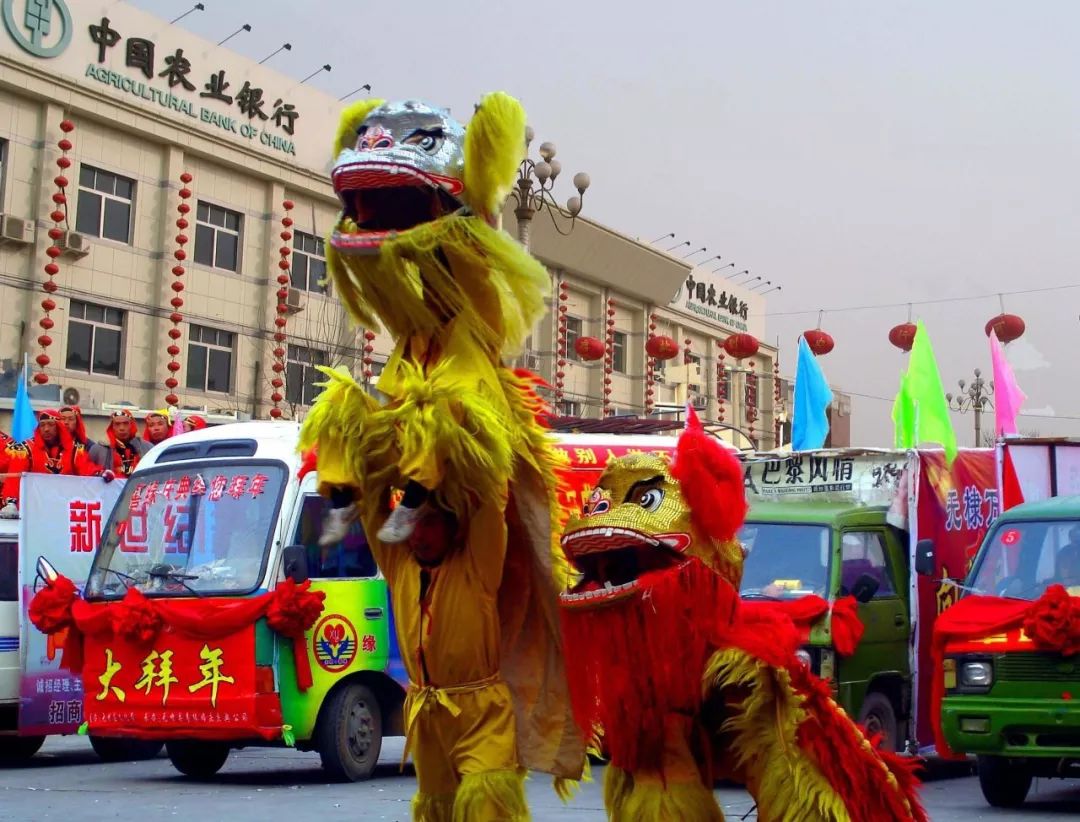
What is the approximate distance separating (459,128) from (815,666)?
514 cm

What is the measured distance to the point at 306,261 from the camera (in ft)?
103

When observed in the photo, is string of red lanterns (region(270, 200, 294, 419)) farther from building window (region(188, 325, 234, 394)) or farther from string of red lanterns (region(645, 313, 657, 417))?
string of red lanterns (region(645, 313, 657, 417))

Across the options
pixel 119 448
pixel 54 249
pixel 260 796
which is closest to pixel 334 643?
pixel 260 796

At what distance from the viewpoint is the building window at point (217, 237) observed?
28766mm

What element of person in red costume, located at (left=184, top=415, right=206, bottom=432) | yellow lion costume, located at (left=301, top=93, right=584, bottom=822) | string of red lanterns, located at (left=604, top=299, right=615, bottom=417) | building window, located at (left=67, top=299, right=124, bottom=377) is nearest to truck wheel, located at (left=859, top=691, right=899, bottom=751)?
yellow lion costume, located at (left=301, top=93, right=584, bottom=822)

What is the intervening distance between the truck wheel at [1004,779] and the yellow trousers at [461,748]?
16.9 feet

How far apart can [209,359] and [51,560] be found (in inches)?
730

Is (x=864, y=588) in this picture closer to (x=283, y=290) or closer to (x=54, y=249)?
(x=54, y=249)

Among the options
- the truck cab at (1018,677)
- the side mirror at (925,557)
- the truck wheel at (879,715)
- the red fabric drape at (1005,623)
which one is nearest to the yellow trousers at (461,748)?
the red fabric drape at (1005,623)

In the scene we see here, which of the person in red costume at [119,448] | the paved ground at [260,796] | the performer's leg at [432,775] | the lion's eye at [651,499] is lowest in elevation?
the paved ground at [260,796]

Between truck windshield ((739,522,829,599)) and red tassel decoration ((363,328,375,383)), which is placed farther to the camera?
red tassel decoration ((363,328,375,383))

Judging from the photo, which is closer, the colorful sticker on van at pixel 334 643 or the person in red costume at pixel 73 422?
the colorful sticker on van at pixel 334 643

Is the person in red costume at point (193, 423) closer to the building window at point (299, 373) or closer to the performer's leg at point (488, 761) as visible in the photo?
the performer's leg at point (488, 761)

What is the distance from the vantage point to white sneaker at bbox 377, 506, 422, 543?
469 cm
